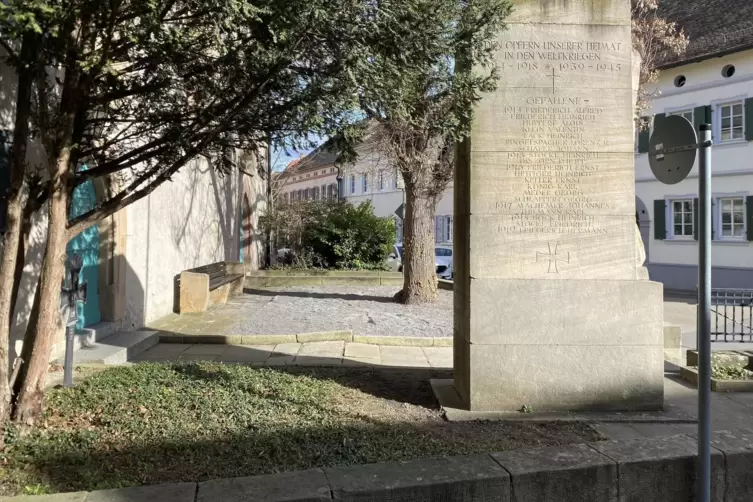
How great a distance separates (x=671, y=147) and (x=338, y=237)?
619 inches

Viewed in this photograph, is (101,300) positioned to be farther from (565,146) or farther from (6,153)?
(565,146)

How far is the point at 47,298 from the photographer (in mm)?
4266

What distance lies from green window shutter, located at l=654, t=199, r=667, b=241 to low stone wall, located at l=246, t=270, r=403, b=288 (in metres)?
12.1

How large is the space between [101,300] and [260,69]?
5.90 metres

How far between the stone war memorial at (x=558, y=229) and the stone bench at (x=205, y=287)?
26.1 feet

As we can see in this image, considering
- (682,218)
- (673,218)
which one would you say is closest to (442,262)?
(673,218)

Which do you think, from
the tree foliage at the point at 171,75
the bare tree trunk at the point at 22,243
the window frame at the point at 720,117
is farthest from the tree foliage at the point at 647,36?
the bare tree trunk at the point at 22,243

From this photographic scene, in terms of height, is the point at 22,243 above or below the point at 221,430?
above

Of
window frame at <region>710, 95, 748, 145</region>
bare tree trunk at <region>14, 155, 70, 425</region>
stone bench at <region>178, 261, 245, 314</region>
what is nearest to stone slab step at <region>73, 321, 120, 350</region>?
stone bench at <region>178, 261, 245, 314</region>

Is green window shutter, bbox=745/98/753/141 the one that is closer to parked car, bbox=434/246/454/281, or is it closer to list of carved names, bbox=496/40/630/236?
parked car, bbox=434/246/454/281

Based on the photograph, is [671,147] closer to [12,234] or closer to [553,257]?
[553,257]

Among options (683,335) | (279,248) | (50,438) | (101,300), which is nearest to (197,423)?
(50,438)

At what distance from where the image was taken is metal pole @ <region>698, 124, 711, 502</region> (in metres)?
3.48

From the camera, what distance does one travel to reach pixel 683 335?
11.5 m
